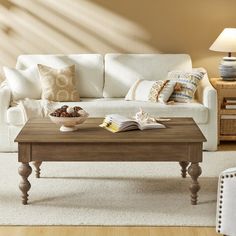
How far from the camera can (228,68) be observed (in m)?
5.93

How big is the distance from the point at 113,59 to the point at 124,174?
1590 mm

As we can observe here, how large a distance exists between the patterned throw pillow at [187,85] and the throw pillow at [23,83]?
129cm

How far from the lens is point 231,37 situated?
5859 mm

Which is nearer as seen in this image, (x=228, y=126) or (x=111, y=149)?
(x=111, y=149)

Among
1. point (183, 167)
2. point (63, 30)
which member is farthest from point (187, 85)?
point (63, 30)

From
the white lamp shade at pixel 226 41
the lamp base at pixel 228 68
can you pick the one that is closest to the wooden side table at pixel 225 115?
the lamp base at pixel 228 68

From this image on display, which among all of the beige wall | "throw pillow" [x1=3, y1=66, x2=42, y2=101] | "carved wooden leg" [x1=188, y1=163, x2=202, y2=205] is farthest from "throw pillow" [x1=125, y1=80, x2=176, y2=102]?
"carved wooden leg" [x1=188, y1=163, x2=202, y2=205]

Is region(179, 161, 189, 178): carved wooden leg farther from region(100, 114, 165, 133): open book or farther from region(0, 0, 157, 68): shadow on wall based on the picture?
region(0, 0, 157, 68): shadow on wall

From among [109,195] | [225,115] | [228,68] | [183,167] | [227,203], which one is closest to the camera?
[227,203]

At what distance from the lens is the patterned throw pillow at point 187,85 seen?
18.7ft

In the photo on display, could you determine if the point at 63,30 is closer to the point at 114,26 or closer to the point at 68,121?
the point at 114,26

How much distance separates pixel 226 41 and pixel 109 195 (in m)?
2.25

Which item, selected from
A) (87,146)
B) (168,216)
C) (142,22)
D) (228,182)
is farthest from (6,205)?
(142,22)

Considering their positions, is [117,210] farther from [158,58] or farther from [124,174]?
[158,58]
